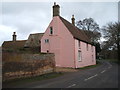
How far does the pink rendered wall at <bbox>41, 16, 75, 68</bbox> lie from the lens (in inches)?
1194

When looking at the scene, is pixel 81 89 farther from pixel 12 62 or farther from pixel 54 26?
pixel 54 26

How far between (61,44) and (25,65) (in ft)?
53.8

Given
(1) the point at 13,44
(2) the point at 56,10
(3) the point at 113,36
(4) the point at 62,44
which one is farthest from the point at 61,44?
(3) the point at 113,36

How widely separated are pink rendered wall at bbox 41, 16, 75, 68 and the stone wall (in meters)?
10.1

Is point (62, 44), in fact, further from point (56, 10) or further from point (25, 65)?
point (25, 65)

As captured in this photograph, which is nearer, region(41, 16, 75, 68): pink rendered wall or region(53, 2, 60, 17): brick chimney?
region(41, 16, 75, 68): pink rendered wall

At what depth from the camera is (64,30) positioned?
3141 centimetres

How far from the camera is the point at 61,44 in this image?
103ft

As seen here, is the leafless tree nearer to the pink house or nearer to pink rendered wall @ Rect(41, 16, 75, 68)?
the pink house

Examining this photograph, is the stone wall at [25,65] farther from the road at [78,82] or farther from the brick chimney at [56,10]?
the brick chimney at [56,10]

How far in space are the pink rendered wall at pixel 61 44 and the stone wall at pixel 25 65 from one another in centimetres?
1014

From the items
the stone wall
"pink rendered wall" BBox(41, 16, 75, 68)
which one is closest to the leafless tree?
"pink rendered wall" BBox(41, 16, 75, 68)

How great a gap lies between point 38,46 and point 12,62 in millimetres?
25459

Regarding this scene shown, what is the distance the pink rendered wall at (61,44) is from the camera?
1194 inches
